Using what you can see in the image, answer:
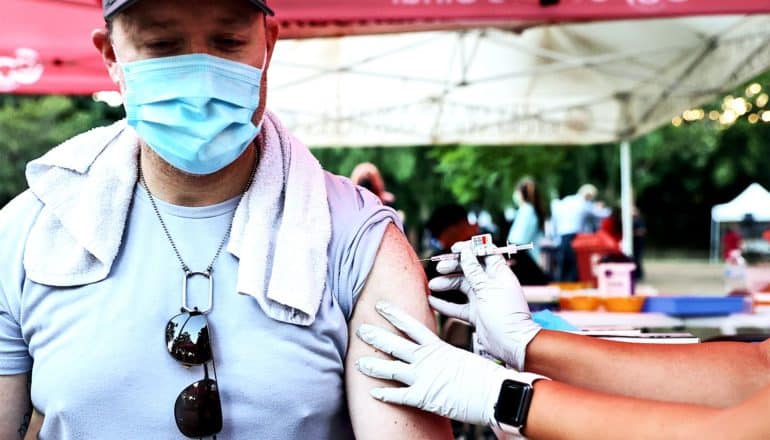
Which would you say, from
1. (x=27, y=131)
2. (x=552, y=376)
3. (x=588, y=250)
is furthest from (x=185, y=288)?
(x=27, y=131)

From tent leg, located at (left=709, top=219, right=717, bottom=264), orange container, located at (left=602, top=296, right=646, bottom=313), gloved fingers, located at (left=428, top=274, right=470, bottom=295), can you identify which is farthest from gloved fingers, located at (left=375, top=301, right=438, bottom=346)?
tent leg, located at (left=709, top=219, right=717, bottom=264)

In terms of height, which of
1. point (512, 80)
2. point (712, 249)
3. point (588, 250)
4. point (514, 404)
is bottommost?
point (712, 249)

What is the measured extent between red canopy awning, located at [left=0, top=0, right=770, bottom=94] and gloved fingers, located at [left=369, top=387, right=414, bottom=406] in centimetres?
→ 257

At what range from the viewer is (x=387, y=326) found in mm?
1527

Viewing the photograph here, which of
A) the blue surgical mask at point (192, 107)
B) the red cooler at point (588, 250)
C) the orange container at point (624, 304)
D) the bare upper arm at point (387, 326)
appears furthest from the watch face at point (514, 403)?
the red cooler at point (588, 250)

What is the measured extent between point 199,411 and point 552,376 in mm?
794

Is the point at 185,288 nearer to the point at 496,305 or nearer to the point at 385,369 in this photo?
the point at 385,369

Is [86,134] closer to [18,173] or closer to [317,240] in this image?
[317,240]

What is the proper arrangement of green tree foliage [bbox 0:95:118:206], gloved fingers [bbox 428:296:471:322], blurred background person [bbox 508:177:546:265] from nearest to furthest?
gloved fingers [bbox 428:296:471:322] → blurred background person [bbox 508:177:546:265] → green tree foliage [bbox 0:95:118:206]

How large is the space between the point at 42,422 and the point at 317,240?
2.02 ft

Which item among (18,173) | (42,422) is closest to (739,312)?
(42,422)

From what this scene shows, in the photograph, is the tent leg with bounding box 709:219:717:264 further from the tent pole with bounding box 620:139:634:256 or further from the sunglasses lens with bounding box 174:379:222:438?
the sunglasses lens with bounding box 174:379:222:438

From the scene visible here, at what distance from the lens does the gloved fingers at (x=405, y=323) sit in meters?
1.51

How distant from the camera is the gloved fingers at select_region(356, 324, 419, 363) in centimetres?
149
